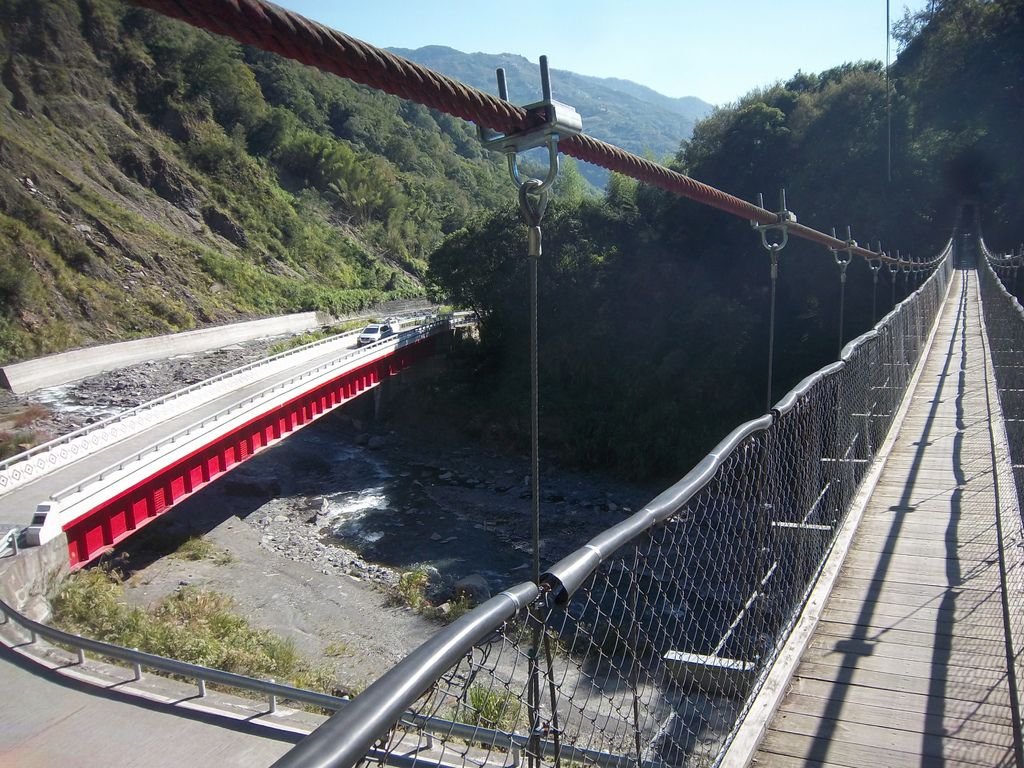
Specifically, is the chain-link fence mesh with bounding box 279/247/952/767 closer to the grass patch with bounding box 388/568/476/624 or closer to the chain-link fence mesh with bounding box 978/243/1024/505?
the chain-link fence mesh with bounding box 978/243/1024/505

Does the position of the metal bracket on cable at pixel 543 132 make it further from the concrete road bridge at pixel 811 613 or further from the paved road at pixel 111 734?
the paved road at pixel 111 734

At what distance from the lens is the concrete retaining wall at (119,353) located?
1708 centimetres

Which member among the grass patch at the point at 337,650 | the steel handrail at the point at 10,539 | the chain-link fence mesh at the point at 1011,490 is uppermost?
the chain-link fence mesh at the point at 1011,490

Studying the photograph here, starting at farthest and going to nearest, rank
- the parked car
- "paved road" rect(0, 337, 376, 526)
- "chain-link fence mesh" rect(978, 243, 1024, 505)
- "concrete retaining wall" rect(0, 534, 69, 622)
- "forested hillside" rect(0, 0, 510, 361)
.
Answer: the parked car → "forested hillside" rect(0, 0, 510, 361) → "paved road" rect(0, 337, 376, 526) → "concrete retaining wall" rect(0, 534, 69, 622) → "chain-link fence mesh" rect(978, 243, 1024, 505)

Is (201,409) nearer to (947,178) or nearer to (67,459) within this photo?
(67,459)

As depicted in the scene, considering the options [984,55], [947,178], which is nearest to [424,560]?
[947,178]

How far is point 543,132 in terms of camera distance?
1908 mm

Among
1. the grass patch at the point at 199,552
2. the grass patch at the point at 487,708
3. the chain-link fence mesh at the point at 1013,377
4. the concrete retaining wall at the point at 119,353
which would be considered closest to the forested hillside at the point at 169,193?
the concrete retaining wall at the point at 119,353

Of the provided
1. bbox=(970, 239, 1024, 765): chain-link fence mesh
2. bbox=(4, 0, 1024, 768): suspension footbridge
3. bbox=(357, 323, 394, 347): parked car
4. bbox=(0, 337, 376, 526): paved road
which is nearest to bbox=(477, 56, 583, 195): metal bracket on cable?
bbox=(4, 0, 1024, 768): suspension footbridge

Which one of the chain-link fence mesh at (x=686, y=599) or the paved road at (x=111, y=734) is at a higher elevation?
the chain-link fence mesh at (x=686, y=599)

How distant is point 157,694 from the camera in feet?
21.6

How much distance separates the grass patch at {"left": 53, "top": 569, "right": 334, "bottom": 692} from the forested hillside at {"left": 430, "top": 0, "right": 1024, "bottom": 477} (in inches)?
498

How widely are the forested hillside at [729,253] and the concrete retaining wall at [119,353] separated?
6842 mm

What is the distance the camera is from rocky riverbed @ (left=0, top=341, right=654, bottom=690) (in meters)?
11.7
